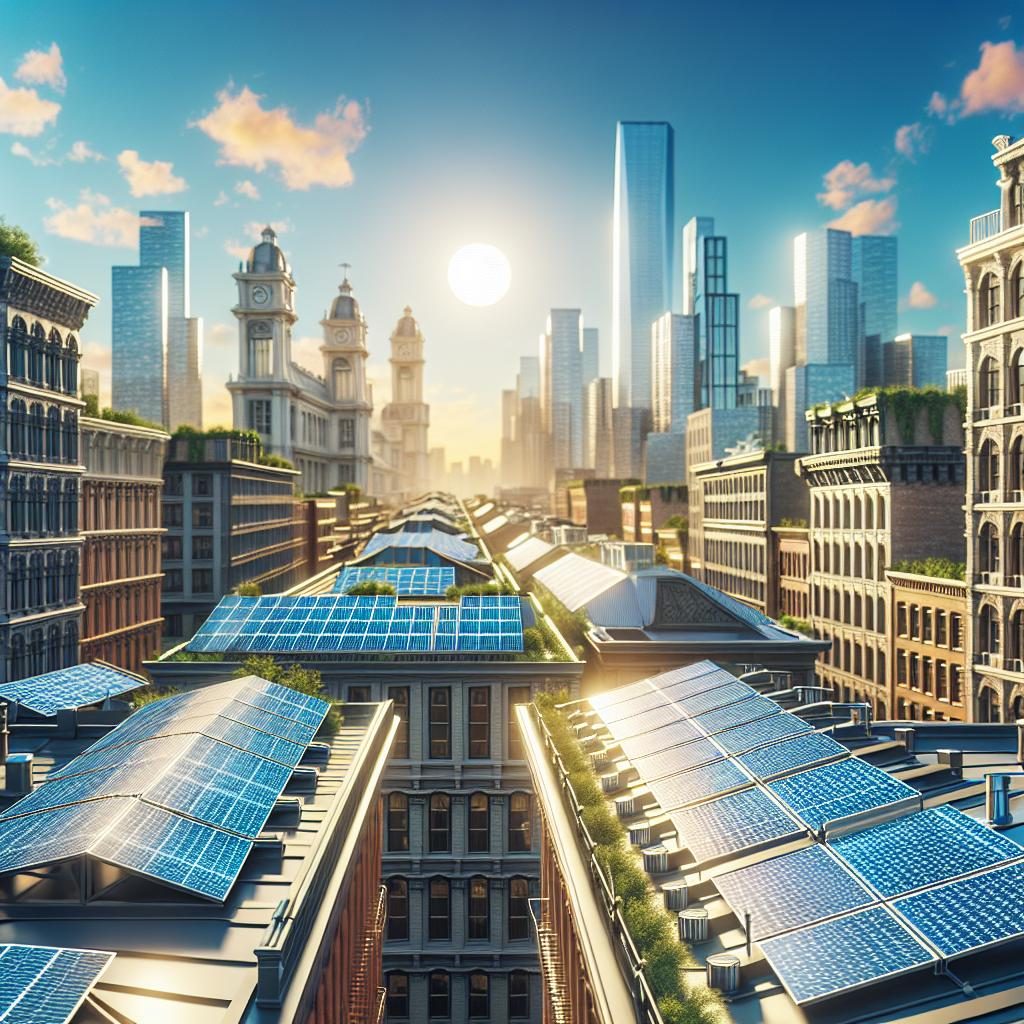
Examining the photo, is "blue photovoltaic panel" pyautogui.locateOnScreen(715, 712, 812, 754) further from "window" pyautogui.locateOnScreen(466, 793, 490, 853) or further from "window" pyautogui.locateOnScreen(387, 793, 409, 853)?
"window" pyautogui.locateOnScreen(387, 793, 409, 853)

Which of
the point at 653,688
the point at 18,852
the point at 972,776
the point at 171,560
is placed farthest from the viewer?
the point at 171,560

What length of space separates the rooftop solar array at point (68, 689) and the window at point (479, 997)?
15996 millimetres

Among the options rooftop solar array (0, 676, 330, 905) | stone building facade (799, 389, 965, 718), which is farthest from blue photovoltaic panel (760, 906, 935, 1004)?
stone building facade (799, 389, 965, 718)

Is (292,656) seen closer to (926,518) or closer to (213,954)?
(213,954)

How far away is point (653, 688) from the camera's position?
102 ft

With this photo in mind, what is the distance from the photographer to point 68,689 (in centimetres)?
3484

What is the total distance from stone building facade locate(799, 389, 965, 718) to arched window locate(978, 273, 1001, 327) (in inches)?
829

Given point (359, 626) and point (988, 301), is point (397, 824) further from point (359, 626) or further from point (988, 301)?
point (988, 301)

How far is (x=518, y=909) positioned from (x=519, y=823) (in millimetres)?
3072

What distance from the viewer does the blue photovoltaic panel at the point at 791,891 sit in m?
14.8

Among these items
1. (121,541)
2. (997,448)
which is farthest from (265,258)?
(997,448)

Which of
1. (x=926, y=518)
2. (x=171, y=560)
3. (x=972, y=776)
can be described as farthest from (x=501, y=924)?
(x=171, y=560)

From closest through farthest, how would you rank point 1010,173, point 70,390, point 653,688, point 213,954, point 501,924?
point 213,954, point 653,688, point 501,924, point 1010,173, point 70,390

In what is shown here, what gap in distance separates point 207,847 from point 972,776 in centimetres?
1599
